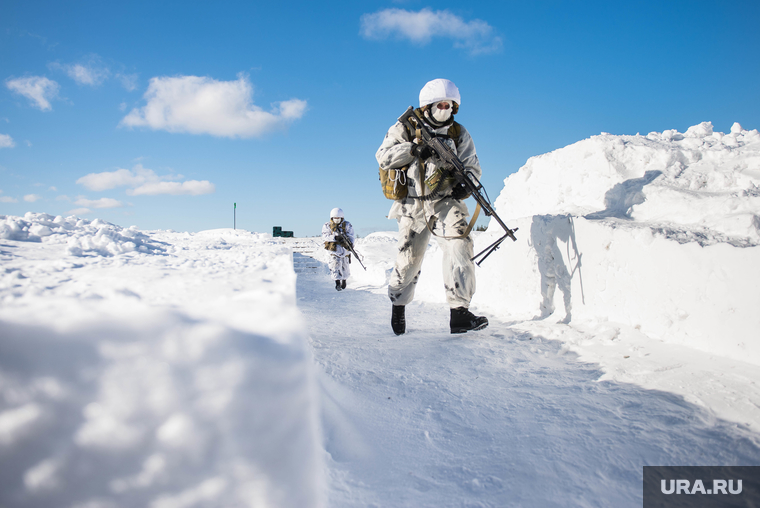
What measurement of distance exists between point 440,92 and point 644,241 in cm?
176

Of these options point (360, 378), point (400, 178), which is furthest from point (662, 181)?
point (360, 378)

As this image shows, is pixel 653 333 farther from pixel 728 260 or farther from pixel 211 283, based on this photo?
pixel 211 283

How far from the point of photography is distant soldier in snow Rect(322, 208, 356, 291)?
799cm

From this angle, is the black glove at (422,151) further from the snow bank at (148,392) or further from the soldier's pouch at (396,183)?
the snow bank at (148,392)

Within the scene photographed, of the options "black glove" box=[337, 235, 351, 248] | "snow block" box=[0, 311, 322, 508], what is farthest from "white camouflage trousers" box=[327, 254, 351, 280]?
"snow block" box=[0, 311, 322, 508]

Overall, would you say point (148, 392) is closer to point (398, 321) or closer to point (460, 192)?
point (398, 321)

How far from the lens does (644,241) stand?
2389 millimetres

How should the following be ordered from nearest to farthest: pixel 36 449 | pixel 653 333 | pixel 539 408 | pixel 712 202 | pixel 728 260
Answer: pixel 36 449 → pixel 539 408 → pixel 728 260 → pixel 653 333 → pixel 712 202

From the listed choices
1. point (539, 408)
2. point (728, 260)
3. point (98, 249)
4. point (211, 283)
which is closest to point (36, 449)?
point (211, 283)

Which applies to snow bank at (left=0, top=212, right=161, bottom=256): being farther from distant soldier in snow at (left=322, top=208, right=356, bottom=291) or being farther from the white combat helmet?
distant soldier in snow at (left=322, top=208, right=356, bottom=291)

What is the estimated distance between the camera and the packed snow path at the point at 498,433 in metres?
1.05

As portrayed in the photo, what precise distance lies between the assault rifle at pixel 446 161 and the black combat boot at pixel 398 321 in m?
0.72

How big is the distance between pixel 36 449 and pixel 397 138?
286 centimetres

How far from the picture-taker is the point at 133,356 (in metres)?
0.65
